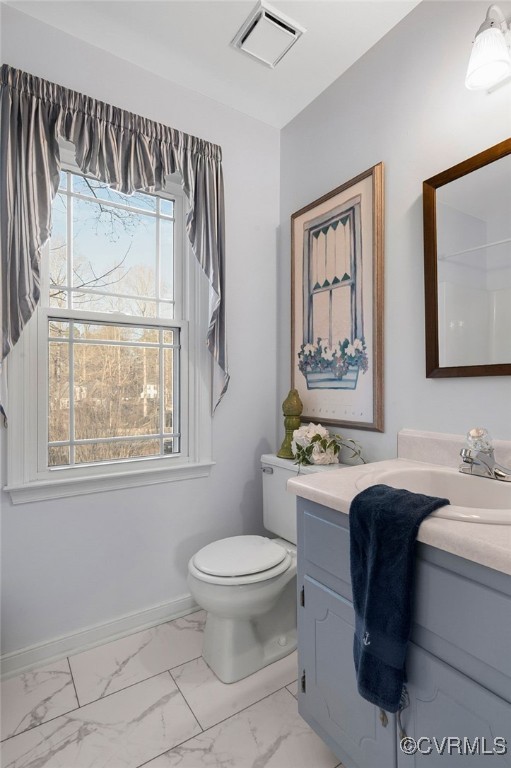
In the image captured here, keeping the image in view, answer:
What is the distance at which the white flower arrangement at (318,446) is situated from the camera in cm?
179

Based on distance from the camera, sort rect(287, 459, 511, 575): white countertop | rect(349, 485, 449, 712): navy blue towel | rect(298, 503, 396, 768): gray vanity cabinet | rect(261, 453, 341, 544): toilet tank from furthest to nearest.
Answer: rect(261, 453, 341, 544): toilet tank
rect(298, 503, 396, 768): gray vanity cabinet
rect(349, 485, 449, 712): navy blue towel
rect(287, 459, 511, 575): white countertop

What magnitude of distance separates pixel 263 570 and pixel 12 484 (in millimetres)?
1042

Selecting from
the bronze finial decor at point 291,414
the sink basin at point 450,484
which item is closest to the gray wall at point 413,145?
the sink basin at point 450,484

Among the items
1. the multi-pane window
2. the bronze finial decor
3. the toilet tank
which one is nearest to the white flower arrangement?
the toilet tank

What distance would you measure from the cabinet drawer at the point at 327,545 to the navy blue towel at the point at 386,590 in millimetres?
121

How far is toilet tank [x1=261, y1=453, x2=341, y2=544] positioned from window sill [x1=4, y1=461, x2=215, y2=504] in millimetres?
315

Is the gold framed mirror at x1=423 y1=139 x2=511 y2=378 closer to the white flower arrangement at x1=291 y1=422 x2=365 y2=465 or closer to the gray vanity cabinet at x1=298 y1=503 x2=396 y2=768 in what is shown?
the white flower arrangement at x1=291 y1=422 x2=365 y2=465

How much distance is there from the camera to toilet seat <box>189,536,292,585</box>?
4.89 ft

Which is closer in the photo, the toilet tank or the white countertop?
the white countertop

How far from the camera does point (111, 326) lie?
190cm

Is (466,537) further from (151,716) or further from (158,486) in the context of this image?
(158,486)

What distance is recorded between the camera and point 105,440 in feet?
6.16

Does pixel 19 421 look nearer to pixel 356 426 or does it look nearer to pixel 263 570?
pixel 263 570

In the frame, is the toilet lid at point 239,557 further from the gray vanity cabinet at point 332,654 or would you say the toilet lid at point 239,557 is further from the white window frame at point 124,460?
the white window frame at point 124,460
